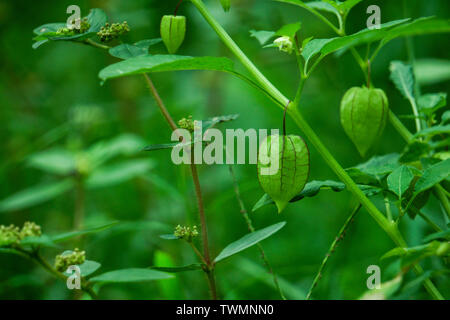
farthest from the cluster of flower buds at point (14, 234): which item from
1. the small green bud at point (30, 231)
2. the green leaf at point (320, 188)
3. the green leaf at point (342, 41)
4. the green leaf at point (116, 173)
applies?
the green leaf at point (116, 173)

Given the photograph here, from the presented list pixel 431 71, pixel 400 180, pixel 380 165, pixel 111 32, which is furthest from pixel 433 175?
pixel 431 71

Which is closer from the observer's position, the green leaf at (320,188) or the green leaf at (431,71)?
the green leaf at (320,188)

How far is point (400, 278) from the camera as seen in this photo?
41cm

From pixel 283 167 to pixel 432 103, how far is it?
274 mm

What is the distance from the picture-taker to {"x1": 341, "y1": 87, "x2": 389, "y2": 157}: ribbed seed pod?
0.58 meters

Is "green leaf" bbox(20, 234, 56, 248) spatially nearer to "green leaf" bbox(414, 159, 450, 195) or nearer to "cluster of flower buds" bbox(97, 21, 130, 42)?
"cluster of flower buds" bbox(97, 21, 130, 42)

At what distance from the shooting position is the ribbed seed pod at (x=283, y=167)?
51 cm

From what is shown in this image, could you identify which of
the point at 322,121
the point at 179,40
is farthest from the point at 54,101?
the point at 179,40

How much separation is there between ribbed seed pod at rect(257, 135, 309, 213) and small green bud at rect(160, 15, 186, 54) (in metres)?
0.16

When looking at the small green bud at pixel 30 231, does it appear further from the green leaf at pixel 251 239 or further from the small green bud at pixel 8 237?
the green leaf at pixel 251 239

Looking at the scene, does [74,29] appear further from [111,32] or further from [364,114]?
[364,114]

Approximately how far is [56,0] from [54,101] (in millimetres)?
430

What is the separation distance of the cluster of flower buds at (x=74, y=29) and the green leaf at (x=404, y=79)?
48 cm

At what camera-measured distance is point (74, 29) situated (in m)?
0.54
